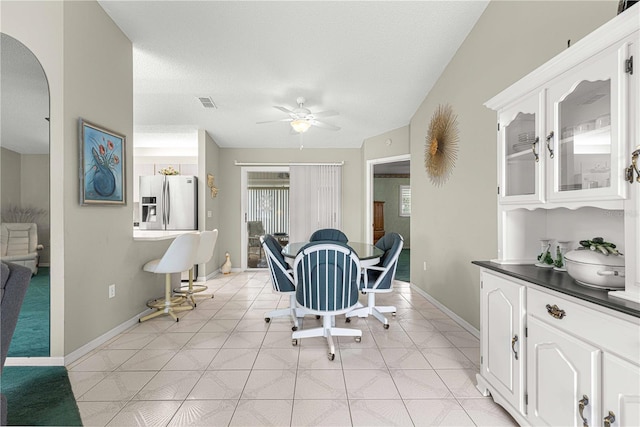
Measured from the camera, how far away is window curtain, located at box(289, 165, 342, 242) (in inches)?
229

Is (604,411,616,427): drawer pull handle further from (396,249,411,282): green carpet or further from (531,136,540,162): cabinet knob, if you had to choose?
(396,249,411,282): green carpet

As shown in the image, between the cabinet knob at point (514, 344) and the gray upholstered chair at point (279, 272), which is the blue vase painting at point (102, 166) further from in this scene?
the cabinet knob at point (514, 344)

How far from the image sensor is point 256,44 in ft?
9.61

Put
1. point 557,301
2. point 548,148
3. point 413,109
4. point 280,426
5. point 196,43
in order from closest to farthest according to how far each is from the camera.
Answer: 1. point 557,301
2. point 548,148
3. point 280,426
4. point 196,43
5. point 413,109

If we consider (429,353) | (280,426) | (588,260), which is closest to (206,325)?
(280,426)

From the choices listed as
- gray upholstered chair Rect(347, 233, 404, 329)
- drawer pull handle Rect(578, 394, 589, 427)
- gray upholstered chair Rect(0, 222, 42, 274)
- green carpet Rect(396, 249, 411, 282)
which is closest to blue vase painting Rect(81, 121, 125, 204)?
gray upholstered chair Rect(0, 222, 42, 274)

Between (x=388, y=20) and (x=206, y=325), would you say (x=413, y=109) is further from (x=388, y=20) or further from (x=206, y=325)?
(x=206, y=325)

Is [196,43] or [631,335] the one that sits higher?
[196,43]

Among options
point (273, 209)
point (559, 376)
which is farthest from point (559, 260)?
point (273, 209)

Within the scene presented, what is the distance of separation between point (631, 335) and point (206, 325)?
3.12m

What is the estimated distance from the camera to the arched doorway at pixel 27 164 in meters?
2.03

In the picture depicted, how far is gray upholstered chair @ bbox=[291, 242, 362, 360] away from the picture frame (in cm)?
181

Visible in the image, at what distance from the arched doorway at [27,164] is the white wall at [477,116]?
3540 millimetres

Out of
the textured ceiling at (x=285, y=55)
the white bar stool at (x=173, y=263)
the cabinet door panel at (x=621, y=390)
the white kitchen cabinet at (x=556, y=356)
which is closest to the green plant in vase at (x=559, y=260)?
the white kitchen cabinet at (x=556, y=356)
